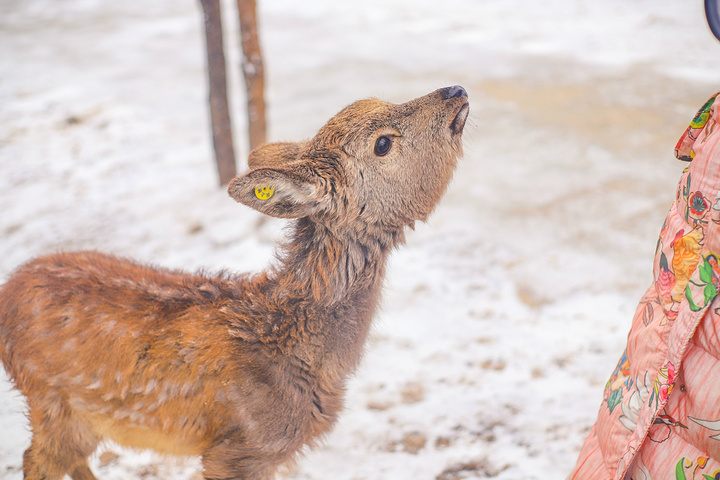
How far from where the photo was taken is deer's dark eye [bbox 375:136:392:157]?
289cm

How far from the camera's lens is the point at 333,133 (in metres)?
2.88

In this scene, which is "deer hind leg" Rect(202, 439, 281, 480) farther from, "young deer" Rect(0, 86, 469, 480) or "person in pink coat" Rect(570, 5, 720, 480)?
"person in pink coat" Rect(570, 5, 720, 480)

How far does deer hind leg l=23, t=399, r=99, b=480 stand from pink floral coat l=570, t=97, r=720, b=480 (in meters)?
2.40

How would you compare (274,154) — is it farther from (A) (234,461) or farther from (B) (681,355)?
(B) (681,355)

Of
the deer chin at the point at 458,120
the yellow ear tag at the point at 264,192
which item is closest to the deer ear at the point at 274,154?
the yellow ear tag at the point at 264,192

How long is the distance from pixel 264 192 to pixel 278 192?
0.09 m

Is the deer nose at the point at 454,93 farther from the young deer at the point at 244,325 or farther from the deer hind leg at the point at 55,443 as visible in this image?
the deer hind leg at the point at 55,443

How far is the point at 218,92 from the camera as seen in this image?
6.01 m

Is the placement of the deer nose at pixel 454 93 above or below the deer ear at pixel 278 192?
→ above

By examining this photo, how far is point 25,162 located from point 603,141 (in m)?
7.40

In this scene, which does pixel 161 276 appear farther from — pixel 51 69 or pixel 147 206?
pixel 51 69

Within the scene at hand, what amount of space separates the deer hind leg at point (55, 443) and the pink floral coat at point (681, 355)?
2.40 metres

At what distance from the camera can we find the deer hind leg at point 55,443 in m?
2.76

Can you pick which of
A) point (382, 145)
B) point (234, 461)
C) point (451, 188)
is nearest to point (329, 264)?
point (382, 145)
